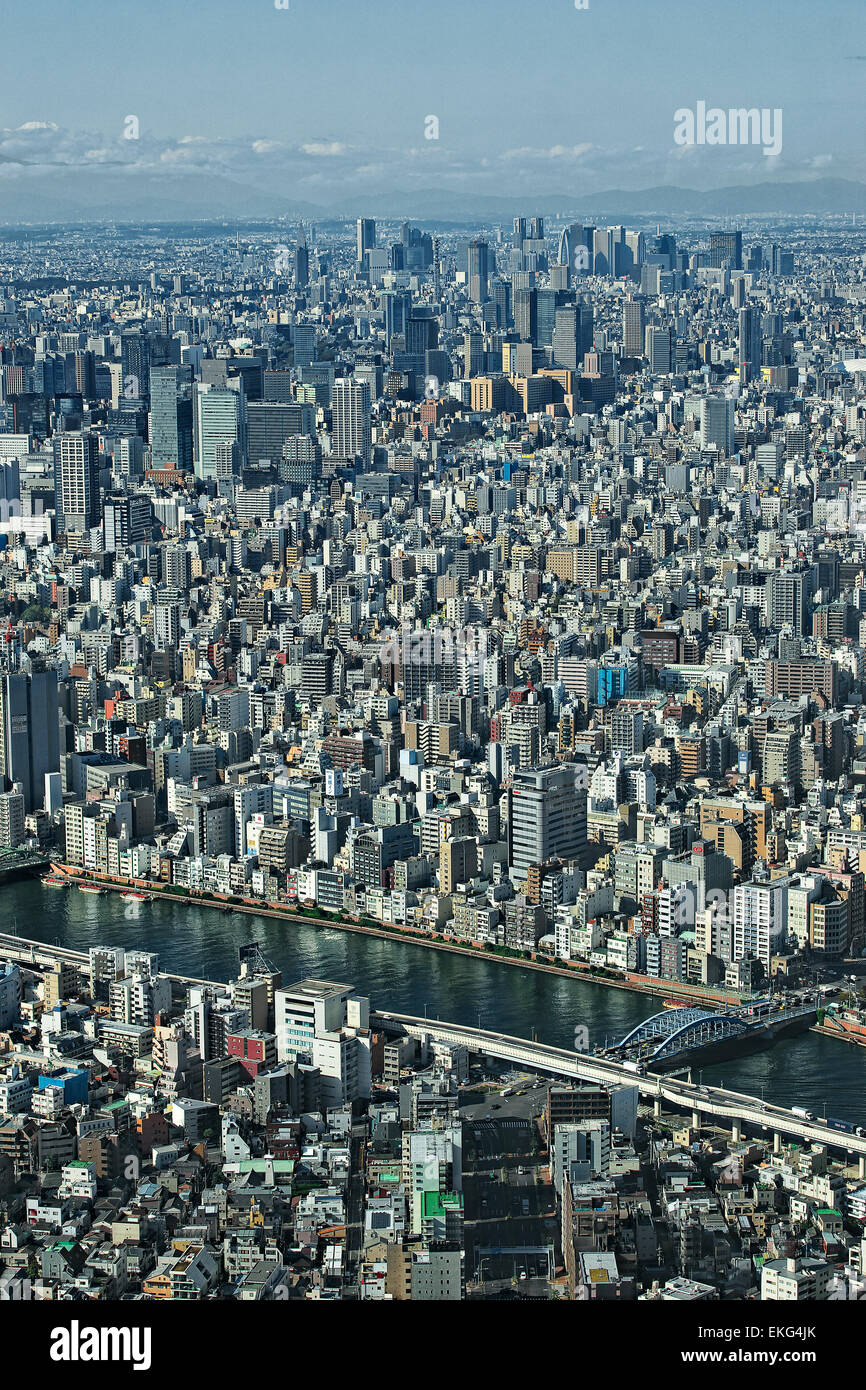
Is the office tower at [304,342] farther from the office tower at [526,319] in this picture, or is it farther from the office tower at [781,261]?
the office tower at [781,261]

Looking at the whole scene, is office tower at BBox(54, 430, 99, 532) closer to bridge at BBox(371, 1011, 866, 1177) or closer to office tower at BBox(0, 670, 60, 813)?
office tower at BBox(0, 670, 60, 813)

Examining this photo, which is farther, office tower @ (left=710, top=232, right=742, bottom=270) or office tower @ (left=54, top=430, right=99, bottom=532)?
office tower @ (left=54, top=430, right=99, bottom=532)

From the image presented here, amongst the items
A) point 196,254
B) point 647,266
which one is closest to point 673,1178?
point 196,254

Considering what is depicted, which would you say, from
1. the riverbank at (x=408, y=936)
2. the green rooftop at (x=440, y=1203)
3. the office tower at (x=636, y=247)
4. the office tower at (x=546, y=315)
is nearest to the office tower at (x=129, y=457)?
the office tower at (x=636, y=247)

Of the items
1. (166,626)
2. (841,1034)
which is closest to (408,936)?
(841,1034)

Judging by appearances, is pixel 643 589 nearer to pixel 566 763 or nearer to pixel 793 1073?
pixel 566 763

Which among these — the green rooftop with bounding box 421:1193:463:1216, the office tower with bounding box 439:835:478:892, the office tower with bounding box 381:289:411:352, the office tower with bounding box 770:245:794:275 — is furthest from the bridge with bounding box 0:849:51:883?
the office tower with bounding box 381:289:411:352
